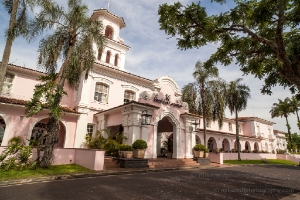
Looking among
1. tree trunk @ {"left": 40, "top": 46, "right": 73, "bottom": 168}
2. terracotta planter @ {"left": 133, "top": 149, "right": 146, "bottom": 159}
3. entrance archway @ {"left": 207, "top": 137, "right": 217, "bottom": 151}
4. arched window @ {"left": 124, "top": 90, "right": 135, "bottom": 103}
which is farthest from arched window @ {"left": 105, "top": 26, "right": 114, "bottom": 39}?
entrance archway @ {"left": 207, "top": 137, "right": 217, "bottom": 151}

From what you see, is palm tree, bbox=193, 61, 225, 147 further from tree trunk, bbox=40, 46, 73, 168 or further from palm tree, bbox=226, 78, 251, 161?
tree trunk, bbox=40, 46, 73, 168

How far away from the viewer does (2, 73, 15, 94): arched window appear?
49.2 feet

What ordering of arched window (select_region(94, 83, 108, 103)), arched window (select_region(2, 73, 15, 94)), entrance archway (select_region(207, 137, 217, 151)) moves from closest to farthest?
arched window (select_region(2, 73, 15, 94)) → arched window (select_region(94, 83, 108, 103)) → entrance archway (select_region(207, 137, 217, 151))

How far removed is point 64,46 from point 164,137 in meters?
14.0

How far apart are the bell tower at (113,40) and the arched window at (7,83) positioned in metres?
9.48

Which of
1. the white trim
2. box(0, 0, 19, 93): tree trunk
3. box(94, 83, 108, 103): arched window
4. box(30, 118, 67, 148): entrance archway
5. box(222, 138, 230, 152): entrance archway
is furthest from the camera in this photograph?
box(222, 138, 230, 152): entrance archway

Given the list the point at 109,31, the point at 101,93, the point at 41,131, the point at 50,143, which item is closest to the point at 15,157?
the point at 50,143

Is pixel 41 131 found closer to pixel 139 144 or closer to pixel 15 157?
pixel 15 157

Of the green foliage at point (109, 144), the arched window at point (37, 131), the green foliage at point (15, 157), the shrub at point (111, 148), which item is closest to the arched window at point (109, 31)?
the arched window at point (37, 131)

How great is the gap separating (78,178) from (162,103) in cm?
876

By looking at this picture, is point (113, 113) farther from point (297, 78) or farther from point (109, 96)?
point (297, 78)

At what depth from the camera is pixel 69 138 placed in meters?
15.6

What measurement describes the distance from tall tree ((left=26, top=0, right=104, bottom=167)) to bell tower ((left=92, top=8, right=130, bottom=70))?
32.8ft

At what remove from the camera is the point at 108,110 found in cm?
1567
